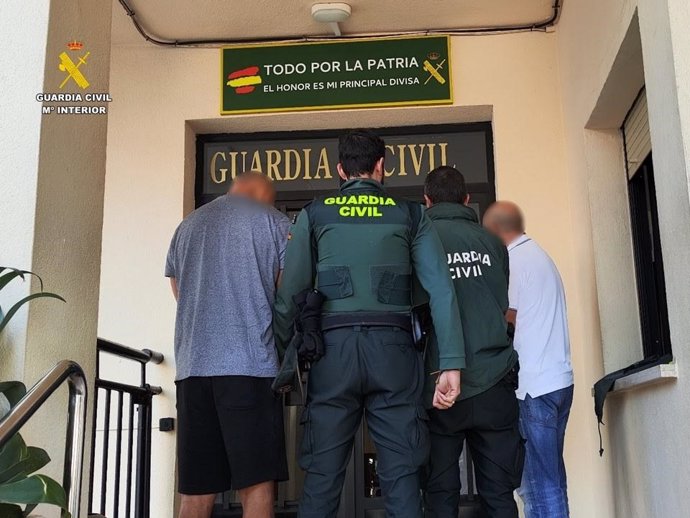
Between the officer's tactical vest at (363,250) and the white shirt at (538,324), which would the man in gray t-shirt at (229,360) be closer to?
the officer's tactical vest at (363,250)

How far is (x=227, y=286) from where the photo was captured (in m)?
3.23

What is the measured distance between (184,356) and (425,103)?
8.40 feet

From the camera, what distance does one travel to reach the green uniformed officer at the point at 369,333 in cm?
271

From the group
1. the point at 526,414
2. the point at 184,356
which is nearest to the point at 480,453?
the point at 526,414

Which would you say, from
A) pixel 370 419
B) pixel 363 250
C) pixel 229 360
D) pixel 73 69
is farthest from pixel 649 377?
pixel 73 69

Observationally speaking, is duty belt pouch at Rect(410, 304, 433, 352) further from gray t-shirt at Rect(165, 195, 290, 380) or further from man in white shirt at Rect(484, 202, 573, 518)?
man in white shirt at Rect(484, 202, 573, 518)

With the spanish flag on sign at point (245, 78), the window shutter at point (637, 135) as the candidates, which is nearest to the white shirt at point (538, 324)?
the window shutter at point (637, 135)

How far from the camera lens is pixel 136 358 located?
389cm

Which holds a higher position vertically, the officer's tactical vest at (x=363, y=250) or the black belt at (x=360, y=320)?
the officer's tactical vest at (x=363, y=250)

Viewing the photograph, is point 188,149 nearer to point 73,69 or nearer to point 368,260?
point 73,69

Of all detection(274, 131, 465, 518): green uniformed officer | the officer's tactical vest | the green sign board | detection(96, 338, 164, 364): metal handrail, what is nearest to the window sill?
detection(274, 131, 465, 518): green uniformed officer

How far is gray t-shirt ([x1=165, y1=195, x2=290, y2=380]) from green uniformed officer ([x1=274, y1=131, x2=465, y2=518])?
10.0 inches

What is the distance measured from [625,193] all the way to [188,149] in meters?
2.73

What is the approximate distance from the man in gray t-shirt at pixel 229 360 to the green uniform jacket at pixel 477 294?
666mm
